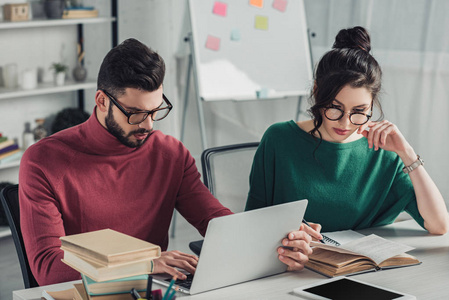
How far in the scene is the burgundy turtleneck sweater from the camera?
155 centimetres

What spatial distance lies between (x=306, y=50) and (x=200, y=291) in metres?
2.51

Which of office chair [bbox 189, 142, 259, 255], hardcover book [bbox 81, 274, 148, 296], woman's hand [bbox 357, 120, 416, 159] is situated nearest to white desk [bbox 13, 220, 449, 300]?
hardcover book [bbox 81, 274, 148, 296]

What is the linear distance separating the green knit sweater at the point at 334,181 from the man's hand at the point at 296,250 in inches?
15.1

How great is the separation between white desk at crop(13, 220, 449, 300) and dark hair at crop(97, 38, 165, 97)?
0.52 meters

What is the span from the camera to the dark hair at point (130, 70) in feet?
5.31

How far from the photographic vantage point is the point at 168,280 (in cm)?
142

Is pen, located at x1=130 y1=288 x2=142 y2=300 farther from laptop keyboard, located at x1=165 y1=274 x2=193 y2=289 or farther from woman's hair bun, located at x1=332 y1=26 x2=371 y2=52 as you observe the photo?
woman's hair bun, located at x1=332 y1=26 x2=371 y2=52

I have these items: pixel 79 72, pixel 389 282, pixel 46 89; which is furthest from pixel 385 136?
pixel 79 72

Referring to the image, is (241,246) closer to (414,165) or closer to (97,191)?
(97,191)

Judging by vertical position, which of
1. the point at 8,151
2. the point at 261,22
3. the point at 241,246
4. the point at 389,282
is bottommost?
the point at 8,151

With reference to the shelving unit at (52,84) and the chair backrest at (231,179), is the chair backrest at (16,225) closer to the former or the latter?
the shelving unit at (52,84)

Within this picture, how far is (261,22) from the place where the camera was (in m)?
3.60

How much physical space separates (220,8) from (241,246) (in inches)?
92.2

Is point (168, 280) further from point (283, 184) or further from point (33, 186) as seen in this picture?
point (283, 184)
